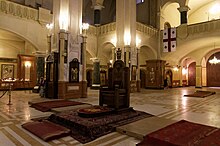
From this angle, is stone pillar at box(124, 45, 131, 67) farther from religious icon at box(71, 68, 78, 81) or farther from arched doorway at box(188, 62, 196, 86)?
arched doorway at box(188, 62, 196, 86)

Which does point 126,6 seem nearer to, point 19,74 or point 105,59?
point 105,59

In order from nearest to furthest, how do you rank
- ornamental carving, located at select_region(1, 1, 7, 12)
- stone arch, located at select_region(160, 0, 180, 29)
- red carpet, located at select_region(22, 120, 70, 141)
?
red carpet, located at select_region(22, 120, 70, 141) < ornamental carving, located at select_region(1, 1, 7, 12) < stone arch, located at select_region(160, 0, 180, 29)

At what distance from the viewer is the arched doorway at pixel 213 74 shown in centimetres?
2025

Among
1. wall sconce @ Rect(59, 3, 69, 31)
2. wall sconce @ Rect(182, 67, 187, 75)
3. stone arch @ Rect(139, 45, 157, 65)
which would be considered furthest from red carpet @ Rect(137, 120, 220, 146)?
wall sconce @ Rect(182, 67, 187, 75)

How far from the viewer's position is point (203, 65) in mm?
20578

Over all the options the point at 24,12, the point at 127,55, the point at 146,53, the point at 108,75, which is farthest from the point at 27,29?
the point at 146,53

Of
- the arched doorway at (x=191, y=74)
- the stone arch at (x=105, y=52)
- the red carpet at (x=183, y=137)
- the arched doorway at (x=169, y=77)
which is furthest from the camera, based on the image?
the arched doorway at (x=191, y=74)

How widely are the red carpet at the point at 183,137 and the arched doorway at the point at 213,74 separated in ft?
63.5

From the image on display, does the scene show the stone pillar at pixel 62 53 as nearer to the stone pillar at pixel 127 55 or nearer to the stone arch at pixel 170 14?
the stone pillar at pixel 127 55

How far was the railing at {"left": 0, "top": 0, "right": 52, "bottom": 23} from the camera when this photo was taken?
32.8 feet

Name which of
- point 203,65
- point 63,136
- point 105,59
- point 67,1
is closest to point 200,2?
point 203,65

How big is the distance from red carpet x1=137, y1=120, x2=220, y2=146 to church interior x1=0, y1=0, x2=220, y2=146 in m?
0.02

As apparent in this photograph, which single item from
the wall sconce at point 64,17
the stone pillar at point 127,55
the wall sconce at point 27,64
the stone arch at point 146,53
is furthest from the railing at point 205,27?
the wall sconce at point 27,64

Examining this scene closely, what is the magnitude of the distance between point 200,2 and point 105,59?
11855 millimetres
